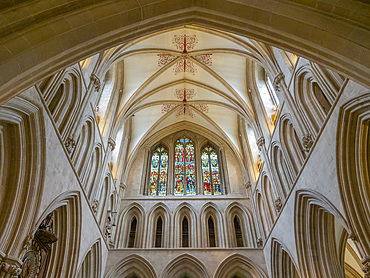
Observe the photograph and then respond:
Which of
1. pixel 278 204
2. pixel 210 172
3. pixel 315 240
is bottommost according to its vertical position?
pixel 315 240

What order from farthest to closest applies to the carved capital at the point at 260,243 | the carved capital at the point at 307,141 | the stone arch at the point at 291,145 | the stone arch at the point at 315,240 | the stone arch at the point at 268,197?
the carved capital at the point at 260,243
the stone arch at the point at 268,197
the stone arch at the point at 291,145
the stone arch at the point at 315,240
the carved capital at the point at 307,141

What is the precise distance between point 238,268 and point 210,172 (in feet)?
17.3

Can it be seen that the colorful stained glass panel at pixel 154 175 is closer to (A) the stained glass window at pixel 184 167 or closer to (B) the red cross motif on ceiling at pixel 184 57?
(A) the stained glass window at pixel 184 167

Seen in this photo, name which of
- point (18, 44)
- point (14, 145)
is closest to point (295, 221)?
point (14, 145)

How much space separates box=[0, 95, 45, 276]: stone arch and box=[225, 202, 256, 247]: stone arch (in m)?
8.59

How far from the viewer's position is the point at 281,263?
35.5 ft

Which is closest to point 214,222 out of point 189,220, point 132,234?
point 189,220

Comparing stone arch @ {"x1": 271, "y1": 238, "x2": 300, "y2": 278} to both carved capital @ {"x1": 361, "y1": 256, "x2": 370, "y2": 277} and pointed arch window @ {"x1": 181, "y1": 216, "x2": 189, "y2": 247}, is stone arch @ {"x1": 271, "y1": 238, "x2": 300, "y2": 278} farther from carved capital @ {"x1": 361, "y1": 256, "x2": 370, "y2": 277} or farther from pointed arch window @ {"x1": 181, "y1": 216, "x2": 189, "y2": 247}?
carved capital @ {"x1": 361, "y1": 256, "x2": 370, "y2": 277}

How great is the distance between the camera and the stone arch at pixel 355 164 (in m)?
6.23

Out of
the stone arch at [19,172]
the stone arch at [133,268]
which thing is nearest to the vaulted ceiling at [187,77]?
the stone arch at [19,172]

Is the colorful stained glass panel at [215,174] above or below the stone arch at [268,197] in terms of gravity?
above

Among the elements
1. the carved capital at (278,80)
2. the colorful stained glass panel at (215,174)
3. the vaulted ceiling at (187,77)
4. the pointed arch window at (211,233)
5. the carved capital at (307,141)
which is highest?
the vaulted ceiling at (187,77)

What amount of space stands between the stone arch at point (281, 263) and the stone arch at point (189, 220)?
3.12 meters

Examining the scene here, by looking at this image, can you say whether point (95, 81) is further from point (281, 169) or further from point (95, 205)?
point (281, 169)
